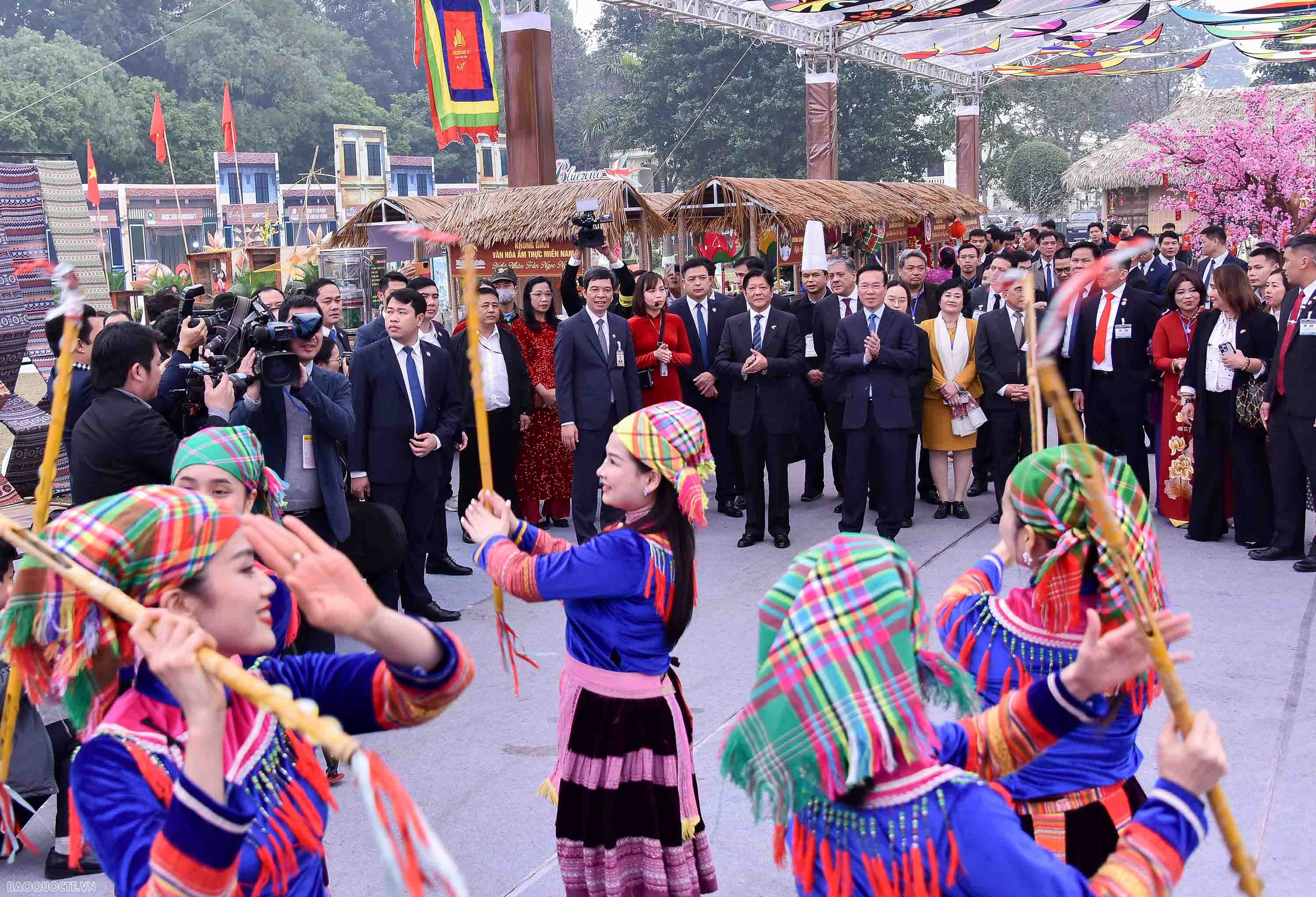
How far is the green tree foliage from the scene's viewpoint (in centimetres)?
3906

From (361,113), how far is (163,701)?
151ft

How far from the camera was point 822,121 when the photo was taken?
19281 mm

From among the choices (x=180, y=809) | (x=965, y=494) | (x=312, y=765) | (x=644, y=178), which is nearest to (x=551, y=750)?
(x=312, y=765)

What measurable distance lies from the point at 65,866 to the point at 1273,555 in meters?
6.05

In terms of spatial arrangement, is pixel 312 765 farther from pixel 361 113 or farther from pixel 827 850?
pixel 361 113

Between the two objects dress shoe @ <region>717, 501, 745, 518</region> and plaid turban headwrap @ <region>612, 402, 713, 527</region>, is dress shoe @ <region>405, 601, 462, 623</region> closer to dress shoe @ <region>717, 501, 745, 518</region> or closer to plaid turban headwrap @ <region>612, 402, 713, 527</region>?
dress shoe @ <region>717, 501, 745, 518</region>

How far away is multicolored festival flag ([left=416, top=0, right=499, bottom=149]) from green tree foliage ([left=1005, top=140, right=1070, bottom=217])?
101 feet

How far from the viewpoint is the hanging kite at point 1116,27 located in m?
18.8

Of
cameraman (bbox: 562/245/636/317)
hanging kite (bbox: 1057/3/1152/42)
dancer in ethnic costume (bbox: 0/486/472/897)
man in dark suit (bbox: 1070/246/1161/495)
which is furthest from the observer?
hanging kite (bbox: 1057/3/1152/42)

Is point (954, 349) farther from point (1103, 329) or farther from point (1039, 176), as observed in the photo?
point (1039, 176)

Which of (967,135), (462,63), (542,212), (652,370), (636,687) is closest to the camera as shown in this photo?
(636,687)

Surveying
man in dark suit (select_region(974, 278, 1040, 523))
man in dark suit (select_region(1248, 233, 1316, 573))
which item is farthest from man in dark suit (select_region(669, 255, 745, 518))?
man in dark suit (select_region(1248, 233, 1316, 573))

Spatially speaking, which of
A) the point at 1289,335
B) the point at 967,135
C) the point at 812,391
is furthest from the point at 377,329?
the point at 967,135

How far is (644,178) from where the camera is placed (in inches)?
1345
